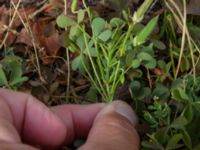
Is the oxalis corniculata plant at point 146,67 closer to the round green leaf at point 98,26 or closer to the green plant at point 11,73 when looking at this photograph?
the round green leaf at point 98,26

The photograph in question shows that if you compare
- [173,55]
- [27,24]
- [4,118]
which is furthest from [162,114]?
[27,24]

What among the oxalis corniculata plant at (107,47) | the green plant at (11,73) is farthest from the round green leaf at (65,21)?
the green plant at (11,73)

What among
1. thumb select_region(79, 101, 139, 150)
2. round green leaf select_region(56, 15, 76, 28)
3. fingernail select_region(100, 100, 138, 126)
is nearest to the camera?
thumb select_region(79, 101, 139, 150)

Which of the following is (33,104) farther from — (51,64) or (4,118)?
(51,64)

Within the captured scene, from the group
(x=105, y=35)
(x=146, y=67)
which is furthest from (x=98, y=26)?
(x=146, y=67)

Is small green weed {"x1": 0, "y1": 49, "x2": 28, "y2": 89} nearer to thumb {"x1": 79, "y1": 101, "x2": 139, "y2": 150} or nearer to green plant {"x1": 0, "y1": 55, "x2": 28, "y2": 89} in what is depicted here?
green plant {"x1": 0, "y1": 55, "x2": 28, "y2": 89}

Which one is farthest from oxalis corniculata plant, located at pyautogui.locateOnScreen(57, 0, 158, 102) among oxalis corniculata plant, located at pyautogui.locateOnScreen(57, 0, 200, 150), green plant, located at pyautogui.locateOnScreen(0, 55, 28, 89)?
green plant, located at pyautogui.locateOnScreen(0, 55, 28, 89)

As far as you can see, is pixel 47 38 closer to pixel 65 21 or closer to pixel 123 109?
pixel 65 21
